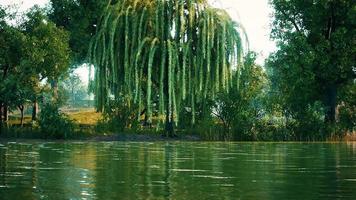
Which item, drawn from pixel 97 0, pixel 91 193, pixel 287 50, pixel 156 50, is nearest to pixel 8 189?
pixel 91 193

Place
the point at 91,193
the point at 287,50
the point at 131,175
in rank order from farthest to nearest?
the point at 287,50
the point at 131,175
the point at 91,193

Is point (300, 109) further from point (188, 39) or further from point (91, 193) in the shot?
point (91, 193)

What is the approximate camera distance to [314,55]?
143ft

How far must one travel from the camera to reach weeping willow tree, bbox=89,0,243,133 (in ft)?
92.4

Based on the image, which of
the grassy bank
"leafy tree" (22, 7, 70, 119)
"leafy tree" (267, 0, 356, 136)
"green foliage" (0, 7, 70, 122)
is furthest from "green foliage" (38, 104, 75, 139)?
"leafy tree" (267, 0, 356, 136)

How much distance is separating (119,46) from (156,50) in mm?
2539

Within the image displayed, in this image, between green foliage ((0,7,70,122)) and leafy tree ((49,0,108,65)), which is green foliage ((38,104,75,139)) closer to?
green foliage ((0,7,70,122))

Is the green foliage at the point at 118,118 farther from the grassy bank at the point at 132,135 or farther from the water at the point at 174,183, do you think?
the water at the point at 174,183

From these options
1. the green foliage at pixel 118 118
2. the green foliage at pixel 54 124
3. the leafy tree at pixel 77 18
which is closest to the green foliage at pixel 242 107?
the green foliage at pixel 118 118

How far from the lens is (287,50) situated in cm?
4519

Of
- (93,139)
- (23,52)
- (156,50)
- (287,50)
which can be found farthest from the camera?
(287,50)

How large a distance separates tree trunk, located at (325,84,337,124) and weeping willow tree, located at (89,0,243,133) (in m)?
18.4

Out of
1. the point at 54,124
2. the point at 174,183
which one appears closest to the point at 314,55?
the point at 54,124

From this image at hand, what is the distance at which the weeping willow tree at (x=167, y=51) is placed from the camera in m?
28.2
